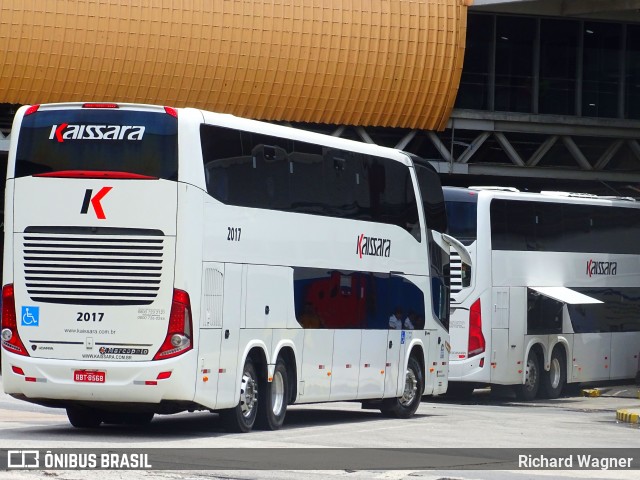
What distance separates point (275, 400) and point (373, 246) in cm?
367

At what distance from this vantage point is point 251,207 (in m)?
17.4

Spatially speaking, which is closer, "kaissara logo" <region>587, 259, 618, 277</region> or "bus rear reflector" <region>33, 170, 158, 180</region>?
"bus rear reflector" <region>33, 170, 158, 180</region>

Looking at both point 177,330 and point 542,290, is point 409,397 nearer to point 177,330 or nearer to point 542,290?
point 542,290

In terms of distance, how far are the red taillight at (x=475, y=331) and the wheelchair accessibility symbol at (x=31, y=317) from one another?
12258mm

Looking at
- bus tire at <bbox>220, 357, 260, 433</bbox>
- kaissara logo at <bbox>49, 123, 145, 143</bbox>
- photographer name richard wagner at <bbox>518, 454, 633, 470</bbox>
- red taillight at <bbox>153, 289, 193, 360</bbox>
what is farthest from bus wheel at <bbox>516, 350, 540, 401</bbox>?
kaissara logo at <bbox>49, 123, 145, 143</bbox>

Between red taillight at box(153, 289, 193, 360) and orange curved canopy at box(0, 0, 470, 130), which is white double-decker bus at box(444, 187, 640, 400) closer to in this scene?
red taillight at box(153, 289, 193, 360)

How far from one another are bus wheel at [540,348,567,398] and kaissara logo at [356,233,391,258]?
8973mm

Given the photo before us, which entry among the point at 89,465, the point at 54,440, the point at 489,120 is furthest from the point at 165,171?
the point at 489,120

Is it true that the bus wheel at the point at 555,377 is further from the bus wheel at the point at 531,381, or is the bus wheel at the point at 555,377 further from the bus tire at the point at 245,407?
the bus tire at the point at 245,407

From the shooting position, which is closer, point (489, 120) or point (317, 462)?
point (317, 462)

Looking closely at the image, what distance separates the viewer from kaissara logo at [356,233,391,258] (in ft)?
66.9

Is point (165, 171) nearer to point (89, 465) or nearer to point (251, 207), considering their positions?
point (251, 207)

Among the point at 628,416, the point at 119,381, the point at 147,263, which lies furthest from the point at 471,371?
the point at 119,381

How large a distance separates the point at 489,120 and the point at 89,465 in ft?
105
